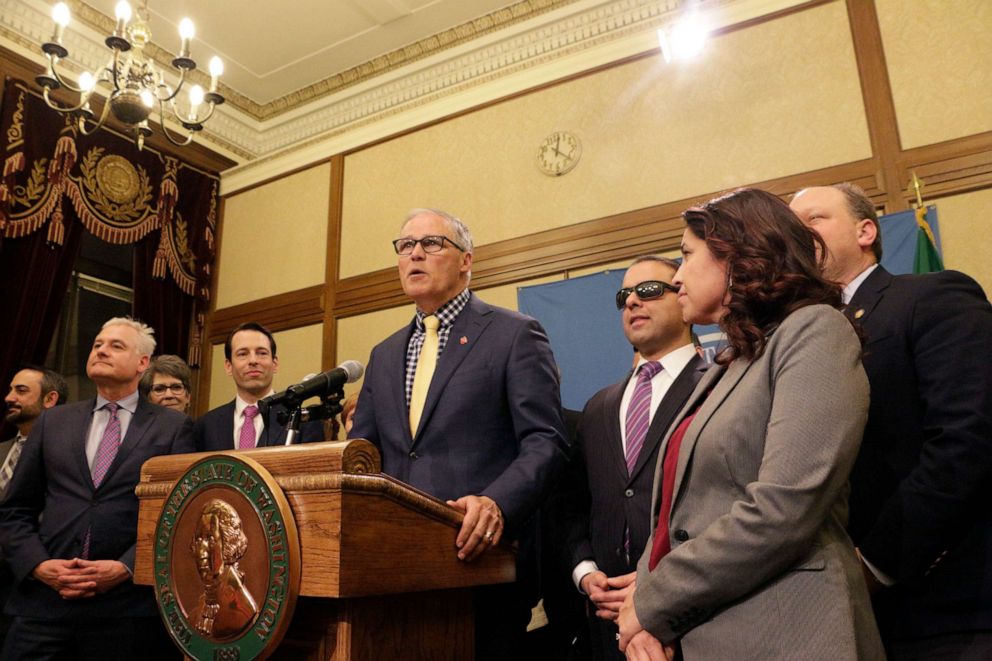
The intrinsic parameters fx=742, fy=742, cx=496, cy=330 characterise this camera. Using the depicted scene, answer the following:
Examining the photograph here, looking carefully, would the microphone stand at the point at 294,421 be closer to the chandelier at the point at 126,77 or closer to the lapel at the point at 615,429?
the lapel at the point at 615,429

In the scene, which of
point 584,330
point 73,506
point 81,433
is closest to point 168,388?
point 81,433

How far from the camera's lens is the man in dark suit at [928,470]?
1.28 metres

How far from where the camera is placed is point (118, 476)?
244 centimetres

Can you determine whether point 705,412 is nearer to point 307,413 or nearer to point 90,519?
point 307,413

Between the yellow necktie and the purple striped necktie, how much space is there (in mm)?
516

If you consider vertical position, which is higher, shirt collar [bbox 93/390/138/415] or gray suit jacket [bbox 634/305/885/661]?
shirt collar [bbox 93/390/138/415]

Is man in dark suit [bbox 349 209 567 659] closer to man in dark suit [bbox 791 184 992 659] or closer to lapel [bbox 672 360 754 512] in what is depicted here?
lapel [bbox 672 360 754 512]

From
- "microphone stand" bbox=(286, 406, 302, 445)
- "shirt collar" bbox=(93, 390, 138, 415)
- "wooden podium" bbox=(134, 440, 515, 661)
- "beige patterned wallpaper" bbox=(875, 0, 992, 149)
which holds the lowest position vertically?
"wooden podium" bbox=(134, 440, 515, 661)

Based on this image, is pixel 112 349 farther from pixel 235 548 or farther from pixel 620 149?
pixel 620 149

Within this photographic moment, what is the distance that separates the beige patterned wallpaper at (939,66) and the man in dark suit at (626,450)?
6.71 ft

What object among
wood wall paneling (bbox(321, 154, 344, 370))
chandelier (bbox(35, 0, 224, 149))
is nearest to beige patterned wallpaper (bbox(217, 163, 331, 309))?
wood wall paneling (bbox(321, 154, 344, 370))

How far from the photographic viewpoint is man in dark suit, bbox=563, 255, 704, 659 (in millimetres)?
1655

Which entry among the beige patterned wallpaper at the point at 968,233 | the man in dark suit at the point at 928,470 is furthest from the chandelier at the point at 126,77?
the beige patterned wallpaper at the point at 968,233

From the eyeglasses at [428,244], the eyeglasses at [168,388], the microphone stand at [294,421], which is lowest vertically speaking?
the microphone stand at [294,421]
